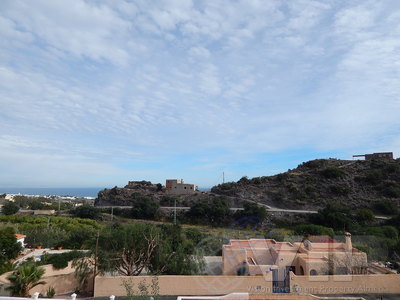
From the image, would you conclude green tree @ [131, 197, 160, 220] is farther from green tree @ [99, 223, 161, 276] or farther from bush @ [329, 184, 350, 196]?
bush @ [329, 184, 350, 196]

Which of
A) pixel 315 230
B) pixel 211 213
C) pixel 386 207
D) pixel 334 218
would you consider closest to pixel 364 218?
pixel 334 218

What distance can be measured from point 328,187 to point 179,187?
1185 inches

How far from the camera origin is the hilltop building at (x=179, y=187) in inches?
2424

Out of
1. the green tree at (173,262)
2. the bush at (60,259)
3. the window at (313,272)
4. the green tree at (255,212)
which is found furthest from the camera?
the green tree at (255,212)

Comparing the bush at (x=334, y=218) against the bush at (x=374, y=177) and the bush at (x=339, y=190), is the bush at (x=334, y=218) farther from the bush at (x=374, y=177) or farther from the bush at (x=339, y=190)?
the bush at (x=374, y=177)

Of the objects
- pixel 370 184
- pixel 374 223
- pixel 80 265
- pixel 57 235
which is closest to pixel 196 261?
pixel 80 265

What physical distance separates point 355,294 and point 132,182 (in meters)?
66.6

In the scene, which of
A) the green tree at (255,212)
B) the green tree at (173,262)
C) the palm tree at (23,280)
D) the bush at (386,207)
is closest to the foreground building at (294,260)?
the green tree at (173,262)

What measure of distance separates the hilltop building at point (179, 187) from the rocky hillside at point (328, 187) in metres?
6.51

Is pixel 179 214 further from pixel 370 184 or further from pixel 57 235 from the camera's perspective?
pixel 370 184

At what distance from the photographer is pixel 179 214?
4450 cm

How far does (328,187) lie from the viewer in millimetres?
47906

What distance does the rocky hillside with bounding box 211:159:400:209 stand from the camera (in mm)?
44125

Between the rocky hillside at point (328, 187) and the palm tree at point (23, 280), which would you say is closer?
the palm tree at point (23, 280)
